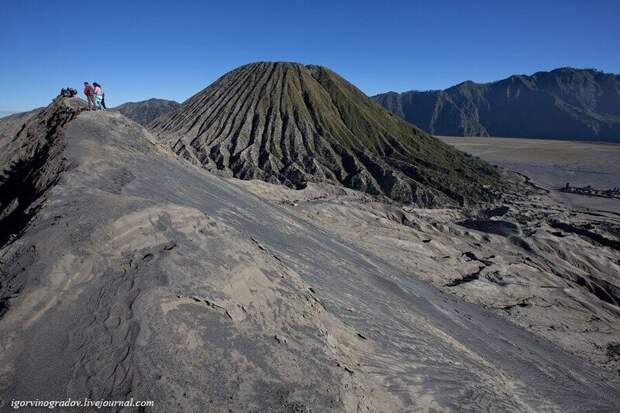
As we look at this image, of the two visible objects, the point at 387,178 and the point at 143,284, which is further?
the point at 387,178

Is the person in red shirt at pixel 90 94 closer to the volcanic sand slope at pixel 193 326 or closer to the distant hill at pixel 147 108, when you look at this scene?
the volcanic sand slope at pixel 193 326

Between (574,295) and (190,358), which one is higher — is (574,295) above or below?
below

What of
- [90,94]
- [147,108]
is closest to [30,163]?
[90,94]

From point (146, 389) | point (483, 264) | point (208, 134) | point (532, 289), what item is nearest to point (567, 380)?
point (532, 289)

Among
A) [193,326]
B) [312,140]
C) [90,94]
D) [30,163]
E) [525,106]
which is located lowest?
[193,326]

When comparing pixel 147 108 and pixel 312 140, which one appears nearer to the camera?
pixel 312 140

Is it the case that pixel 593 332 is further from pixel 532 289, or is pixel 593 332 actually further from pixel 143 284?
pixel 143 284

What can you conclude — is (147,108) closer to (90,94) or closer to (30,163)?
(90,94)
